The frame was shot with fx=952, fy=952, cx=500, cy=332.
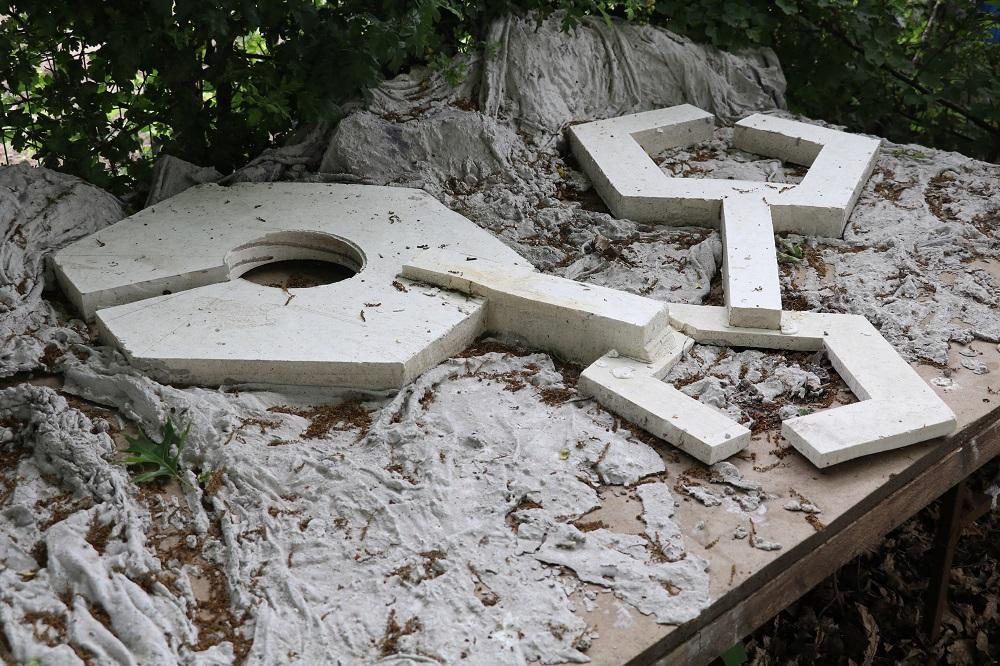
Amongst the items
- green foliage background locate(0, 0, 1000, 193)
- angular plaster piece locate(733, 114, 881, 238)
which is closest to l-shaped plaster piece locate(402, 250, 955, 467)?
angular plaster piece locate(733, 114, 881, 238)

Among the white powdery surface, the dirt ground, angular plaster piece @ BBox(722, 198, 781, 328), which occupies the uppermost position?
angular plaster piece @ BBox(722, 198, 781, 328)

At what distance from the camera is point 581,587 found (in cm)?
253

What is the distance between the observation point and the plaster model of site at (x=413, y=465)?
7.95 feet

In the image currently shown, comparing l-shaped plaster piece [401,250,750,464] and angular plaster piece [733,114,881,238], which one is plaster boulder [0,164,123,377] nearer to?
l-shaped plaster piece [401,250,750,464]

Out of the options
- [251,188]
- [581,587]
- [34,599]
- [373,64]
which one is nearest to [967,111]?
[373,64]

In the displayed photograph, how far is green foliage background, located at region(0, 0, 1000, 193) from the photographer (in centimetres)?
438

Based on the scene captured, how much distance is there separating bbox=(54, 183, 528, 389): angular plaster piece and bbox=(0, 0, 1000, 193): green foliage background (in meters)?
0.57

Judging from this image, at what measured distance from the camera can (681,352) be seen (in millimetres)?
3512

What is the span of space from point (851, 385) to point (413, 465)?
1.56 meters

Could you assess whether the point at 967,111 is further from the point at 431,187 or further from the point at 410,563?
the point at 410,563

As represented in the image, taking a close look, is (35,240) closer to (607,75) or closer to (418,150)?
(418,150)

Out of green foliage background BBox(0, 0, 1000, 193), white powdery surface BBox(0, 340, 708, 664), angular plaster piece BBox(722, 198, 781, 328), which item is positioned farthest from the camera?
green foliage background BBox(0, 0, 1000, 193)

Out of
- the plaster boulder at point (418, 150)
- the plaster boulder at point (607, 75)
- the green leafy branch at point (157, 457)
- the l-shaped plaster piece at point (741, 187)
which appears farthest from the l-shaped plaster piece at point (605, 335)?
the plaster boulder at point (607, 75)

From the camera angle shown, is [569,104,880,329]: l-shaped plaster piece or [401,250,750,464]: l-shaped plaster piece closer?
[401,250,750,464]: l-shaped plaster piece
